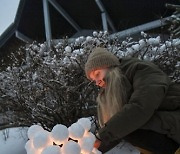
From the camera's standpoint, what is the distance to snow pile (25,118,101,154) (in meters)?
2.13

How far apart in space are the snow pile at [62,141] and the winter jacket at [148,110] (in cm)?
12

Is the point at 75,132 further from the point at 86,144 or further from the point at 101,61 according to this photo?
the point at 101,61

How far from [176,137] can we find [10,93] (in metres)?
6.36

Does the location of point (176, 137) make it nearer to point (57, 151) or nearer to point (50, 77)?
point (57, 151)

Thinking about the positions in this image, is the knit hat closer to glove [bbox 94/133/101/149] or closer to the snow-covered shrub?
glove [bbox 94/133/101/149]

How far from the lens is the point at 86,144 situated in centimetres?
222

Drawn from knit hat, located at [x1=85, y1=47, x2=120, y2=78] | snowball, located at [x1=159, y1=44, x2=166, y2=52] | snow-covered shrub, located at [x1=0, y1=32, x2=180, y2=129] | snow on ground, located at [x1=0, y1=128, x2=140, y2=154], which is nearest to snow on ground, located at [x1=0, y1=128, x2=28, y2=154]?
snow on ground, located at [x1=0, y1=128, x2=140, y2=154]

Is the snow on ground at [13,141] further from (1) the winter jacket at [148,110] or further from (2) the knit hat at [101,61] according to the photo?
(1) the winter jacket at [148,110]

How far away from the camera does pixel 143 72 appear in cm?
232

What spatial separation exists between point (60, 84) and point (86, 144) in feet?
16.9

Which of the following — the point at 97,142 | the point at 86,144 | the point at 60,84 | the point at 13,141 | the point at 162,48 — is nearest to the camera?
the point at 86,144

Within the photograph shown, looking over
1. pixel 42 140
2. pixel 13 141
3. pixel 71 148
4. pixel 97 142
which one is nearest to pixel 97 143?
pixel 97 142

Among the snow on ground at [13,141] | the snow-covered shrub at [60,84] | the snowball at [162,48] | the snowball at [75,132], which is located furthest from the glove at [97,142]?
the snowball at [162,48]

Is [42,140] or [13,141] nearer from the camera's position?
[42,140]
